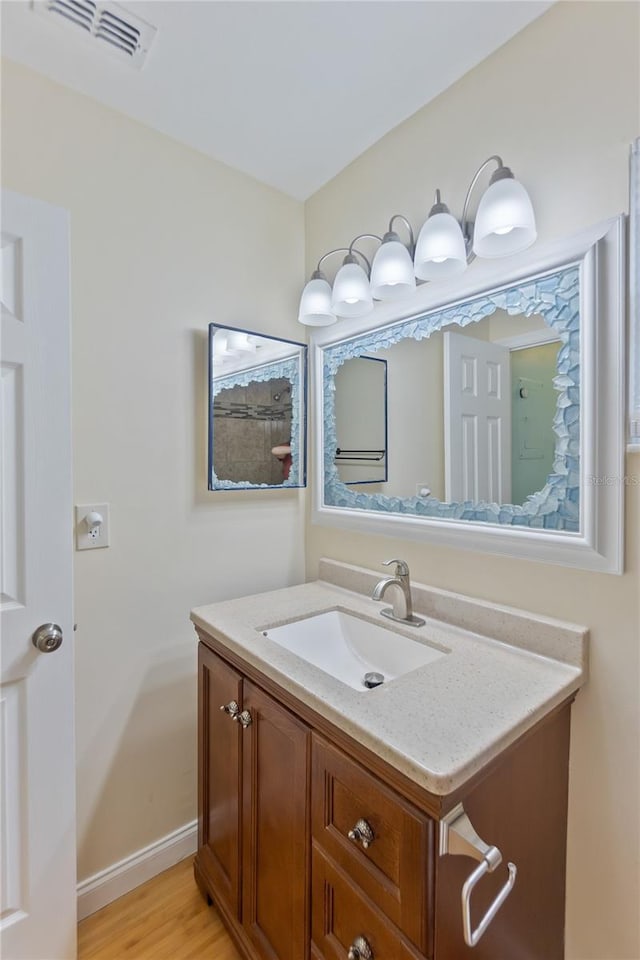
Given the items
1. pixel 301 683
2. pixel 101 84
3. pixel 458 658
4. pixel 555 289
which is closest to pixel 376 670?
pixel 458 658

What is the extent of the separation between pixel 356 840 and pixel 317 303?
153 centimetres

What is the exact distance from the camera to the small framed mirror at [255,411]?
1544 mm

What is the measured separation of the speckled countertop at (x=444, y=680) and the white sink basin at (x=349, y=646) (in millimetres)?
25

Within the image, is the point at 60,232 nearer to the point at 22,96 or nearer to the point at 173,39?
the point at 22,96

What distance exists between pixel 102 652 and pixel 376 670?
834 mm

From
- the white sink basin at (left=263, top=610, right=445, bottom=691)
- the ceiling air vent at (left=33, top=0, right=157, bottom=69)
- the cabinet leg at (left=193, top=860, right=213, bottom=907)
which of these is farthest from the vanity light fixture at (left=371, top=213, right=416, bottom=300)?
the cabinet leg at (left=193, top=860, right=213, bottom=907)

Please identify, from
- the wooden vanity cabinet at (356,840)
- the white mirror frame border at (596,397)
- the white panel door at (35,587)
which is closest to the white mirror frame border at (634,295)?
the white mirror frame border at (596,397)

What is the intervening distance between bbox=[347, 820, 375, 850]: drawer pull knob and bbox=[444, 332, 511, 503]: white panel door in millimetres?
796

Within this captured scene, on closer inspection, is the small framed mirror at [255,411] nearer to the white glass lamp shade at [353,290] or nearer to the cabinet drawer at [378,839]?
the white glass lamp shade at [353,290]

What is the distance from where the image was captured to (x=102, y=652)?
4.38 ft

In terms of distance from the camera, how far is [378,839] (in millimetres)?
763

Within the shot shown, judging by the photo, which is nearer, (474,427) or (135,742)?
(474,427)

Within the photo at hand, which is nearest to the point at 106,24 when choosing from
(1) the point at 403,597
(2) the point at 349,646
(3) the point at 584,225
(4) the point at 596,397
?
(3) the point at 584,225

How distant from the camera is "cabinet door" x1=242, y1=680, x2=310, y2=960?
0.93 metres
